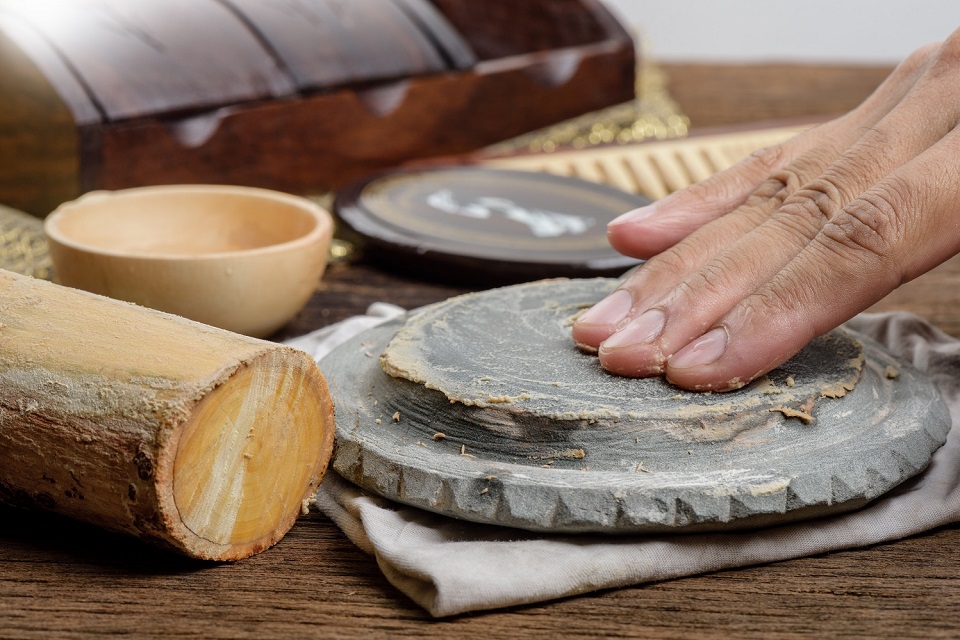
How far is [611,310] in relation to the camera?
938mm

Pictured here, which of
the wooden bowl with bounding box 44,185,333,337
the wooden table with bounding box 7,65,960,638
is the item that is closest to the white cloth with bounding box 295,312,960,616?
the wooden table with bounding box 7,65,960,638

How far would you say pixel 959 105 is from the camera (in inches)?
38.9

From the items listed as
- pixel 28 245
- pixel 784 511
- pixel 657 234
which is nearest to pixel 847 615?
pixel 784 511

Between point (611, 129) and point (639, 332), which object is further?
point (611, 129)

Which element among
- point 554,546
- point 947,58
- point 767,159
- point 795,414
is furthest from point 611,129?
point 554,546

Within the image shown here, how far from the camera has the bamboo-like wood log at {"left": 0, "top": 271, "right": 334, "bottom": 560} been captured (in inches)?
27.6

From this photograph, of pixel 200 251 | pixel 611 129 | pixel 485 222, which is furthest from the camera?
pixel 611 129

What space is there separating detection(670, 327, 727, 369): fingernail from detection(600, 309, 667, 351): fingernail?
30mm

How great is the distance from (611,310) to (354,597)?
350mm

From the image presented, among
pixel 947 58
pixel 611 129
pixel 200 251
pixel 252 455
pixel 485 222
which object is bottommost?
pixel 611 129

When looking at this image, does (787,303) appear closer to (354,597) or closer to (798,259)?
(798,259)

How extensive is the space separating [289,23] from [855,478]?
1.43 m

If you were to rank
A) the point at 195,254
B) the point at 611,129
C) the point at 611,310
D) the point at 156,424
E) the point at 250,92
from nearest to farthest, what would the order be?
the point at 156,424, the point at 611,310, the point at 195,254, the point at 250,92, the point at 611,129

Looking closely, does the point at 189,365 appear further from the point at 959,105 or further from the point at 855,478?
the point at 959,105
